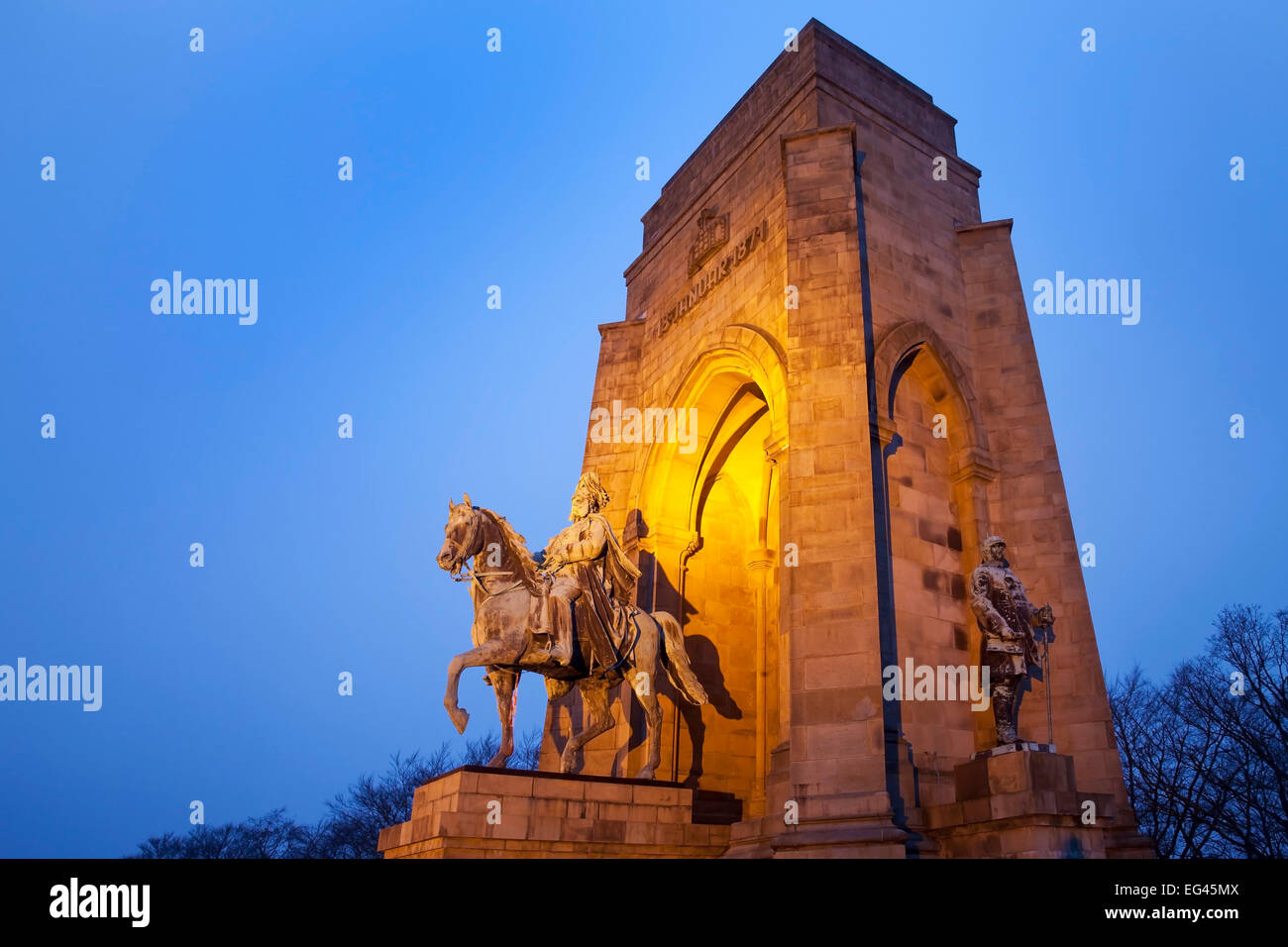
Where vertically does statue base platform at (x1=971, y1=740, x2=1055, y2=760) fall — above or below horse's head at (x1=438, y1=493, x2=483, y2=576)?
below

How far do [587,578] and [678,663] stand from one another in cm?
178

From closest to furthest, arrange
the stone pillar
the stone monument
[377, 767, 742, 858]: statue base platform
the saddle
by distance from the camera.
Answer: [377, 767, 742, 858]: statue base platform < the stone monument < the saddle < the stone pillar

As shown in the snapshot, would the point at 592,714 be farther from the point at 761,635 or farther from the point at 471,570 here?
the point at 761,635

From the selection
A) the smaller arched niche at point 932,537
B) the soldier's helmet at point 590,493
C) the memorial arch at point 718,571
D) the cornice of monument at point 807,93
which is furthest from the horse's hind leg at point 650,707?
the cornice of monument at point 807,93

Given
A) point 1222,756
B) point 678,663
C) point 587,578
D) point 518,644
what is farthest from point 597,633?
point 1222,756

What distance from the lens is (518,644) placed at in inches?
433

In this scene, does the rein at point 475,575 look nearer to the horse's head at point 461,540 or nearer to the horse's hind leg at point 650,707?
the horse's head at point 461,540

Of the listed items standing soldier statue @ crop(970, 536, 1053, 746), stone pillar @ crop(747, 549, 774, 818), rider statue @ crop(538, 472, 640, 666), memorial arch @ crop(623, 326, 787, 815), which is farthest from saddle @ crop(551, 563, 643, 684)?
stone pillar @ crop(747, 549, 774, 818)

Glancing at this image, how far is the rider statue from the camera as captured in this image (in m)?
11.3

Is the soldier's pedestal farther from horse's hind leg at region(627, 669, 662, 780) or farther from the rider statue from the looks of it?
the rider statue

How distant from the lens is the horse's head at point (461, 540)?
11.3 metres

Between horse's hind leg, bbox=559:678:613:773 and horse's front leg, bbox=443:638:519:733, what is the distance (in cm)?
A: 138
